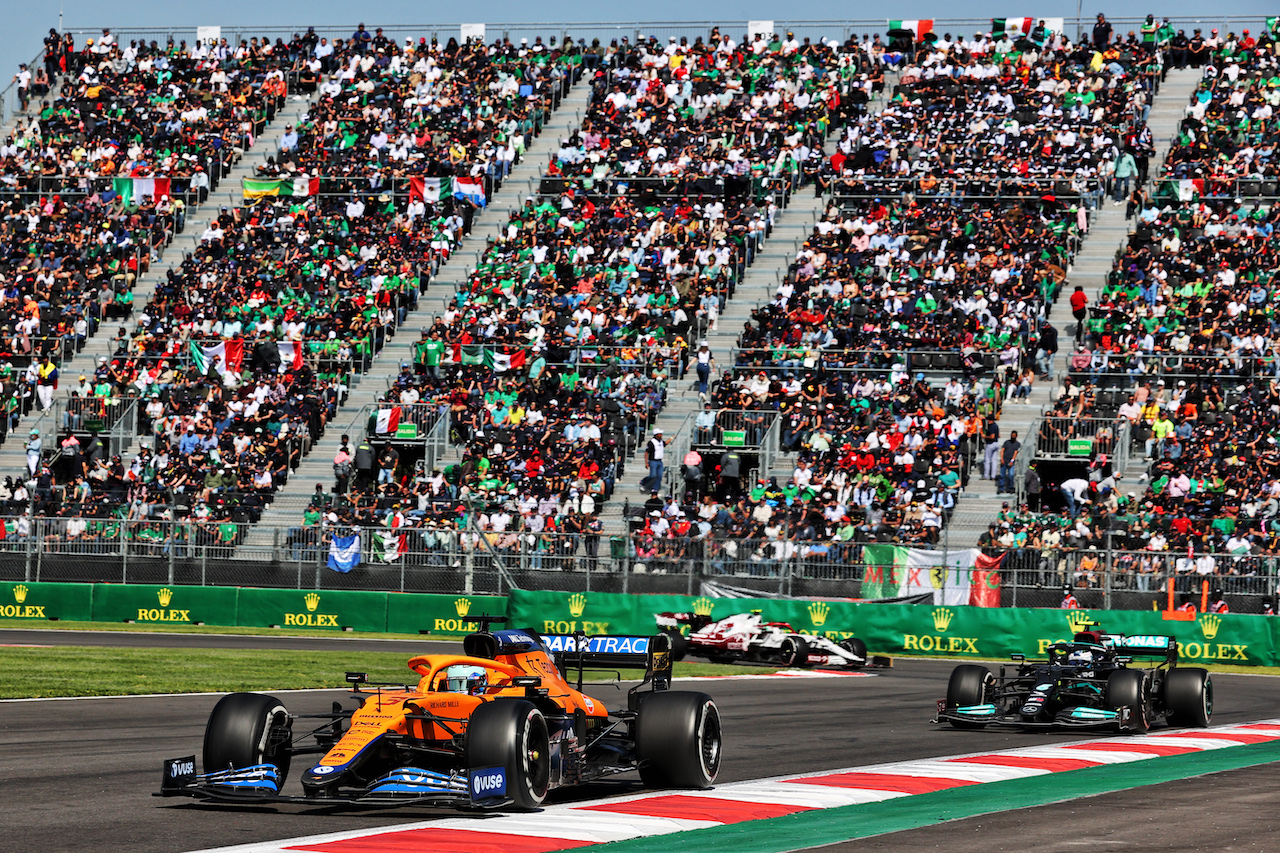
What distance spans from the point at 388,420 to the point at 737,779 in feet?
92.9

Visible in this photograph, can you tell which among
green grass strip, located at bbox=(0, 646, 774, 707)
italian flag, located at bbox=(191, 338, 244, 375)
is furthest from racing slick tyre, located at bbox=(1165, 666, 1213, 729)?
italian flag, located at bbox=(191, 338, 244, 375)

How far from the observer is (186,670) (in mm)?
24969

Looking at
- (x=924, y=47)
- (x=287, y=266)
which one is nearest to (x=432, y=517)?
(x=287, y=266)

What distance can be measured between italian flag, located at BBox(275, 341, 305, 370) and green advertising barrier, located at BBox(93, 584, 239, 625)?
8442 mm

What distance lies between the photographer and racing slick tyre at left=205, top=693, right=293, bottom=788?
1136cm

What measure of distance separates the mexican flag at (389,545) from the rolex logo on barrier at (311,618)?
161 centimetres

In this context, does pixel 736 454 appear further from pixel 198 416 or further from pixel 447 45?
pixel 447 45

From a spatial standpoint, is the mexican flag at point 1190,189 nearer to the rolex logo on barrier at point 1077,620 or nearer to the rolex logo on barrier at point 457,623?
the rolex logo on barrier at point 1077,620

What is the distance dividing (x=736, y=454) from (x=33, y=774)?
26611 millimetres

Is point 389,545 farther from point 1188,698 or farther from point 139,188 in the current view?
point 1188,698

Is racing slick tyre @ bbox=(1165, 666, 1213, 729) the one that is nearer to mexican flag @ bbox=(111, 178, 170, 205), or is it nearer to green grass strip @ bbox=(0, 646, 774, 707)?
green grass strip @ bbox=(0, 646, 774, 707)

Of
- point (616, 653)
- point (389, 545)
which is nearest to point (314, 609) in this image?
point (389, 545)

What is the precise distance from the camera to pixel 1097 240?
4209 cm

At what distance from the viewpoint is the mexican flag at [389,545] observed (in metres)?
36.0
